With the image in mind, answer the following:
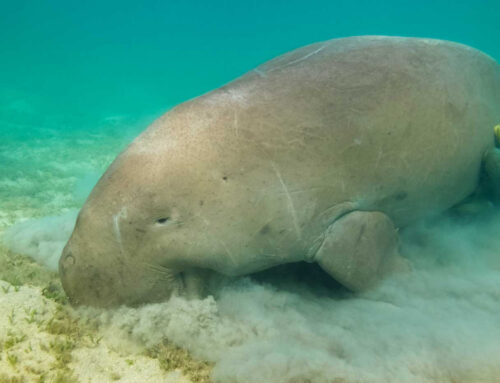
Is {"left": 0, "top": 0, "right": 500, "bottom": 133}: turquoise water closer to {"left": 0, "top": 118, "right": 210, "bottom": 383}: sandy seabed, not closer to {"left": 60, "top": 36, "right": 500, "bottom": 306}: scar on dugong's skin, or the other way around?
{"left": 0, "top": 118, "right": 210, "bottom": 383}: sandy seabed

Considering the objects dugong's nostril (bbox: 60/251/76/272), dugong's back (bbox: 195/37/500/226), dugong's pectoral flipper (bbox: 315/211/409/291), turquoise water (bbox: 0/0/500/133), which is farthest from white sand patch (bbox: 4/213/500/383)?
turquoise water (bbox: 0/0/500/133)

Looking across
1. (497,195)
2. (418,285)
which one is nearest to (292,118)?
(418,285)

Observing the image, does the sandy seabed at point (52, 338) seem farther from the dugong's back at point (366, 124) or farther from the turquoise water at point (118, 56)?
the turquoise water at point (118, 56)

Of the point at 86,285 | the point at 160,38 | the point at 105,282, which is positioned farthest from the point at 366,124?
the point at 160,38

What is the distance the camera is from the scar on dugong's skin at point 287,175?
9.21ft

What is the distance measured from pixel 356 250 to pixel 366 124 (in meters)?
1.15

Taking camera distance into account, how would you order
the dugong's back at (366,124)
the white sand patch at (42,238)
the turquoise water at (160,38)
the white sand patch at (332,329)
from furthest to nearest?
the turquoise water at (160,38) < the white sand patch at (42,238) < the dugong's back at (366,124) < the white sand patch at (332,329)

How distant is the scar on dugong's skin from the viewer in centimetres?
281

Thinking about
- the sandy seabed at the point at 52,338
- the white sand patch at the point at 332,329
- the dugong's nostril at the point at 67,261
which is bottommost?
the white sand patch at the point at 332,329

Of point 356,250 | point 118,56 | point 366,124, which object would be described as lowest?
point 356,250

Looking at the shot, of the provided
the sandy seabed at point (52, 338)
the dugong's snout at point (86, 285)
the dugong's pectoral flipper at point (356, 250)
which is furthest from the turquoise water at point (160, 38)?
the dugong's pectoral flipper at point (356, 250)

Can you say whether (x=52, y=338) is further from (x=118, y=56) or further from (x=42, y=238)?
(x=118, y=56)

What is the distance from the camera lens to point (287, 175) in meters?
3.03

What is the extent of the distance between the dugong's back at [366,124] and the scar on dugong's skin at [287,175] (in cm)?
Answer: 1
